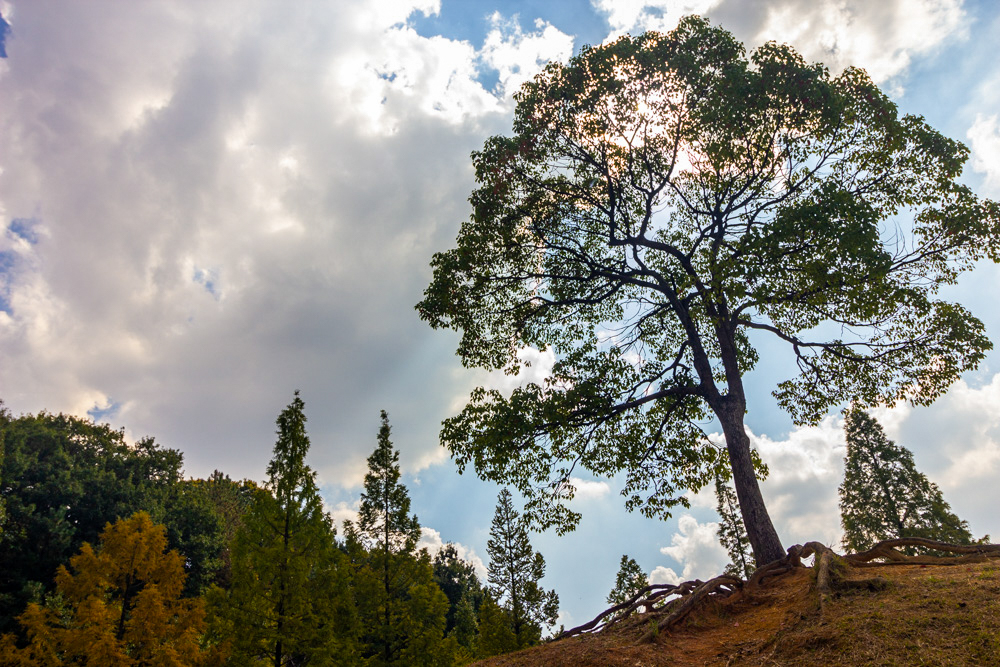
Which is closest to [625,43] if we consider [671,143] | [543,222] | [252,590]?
[671,143]

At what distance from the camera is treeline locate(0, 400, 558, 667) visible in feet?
58.0

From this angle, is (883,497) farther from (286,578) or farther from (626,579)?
(286,578)

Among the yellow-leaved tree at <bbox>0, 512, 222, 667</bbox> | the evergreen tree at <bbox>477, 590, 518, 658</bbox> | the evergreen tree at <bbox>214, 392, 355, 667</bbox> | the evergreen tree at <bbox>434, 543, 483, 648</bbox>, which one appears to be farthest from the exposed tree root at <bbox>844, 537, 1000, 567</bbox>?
the evergreen tree at <bbox>434, 543, 483, 648</bbox>

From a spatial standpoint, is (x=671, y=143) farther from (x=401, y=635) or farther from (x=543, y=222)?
(x=401, y=635)

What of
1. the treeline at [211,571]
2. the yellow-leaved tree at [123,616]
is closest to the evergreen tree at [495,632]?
the treeline at [211,571]

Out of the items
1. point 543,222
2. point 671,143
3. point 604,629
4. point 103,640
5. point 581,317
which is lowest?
point 604,629

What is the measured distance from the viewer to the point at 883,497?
1291 inches

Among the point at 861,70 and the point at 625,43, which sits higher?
the point at 625,43

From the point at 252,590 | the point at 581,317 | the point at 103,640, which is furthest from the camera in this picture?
the point at 103,640

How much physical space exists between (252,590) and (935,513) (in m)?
36.5

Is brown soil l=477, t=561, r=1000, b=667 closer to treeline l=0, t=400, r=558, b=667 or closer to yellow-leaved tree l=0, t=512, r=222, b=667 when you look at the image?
treeline l=0, t=400, r=558, b=667

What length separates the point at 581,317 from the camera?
15211mm

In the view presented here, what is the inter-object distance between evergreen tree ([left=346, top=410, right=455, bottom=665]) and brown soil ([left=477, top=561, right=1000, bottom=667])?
16452mm

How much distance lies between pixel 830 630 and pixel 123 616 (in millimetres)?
25931
